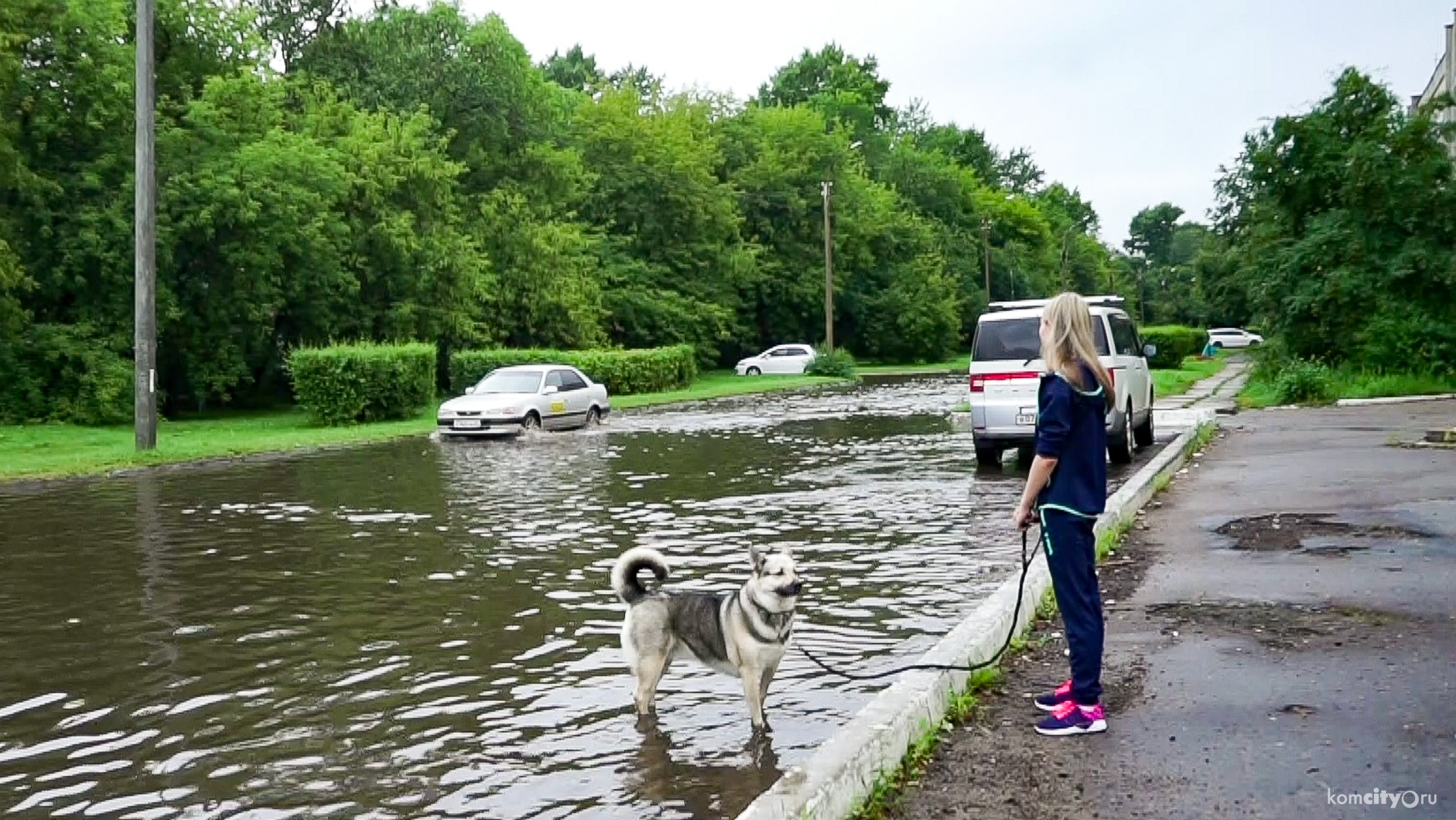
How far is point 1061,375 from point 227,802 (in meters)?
3.94

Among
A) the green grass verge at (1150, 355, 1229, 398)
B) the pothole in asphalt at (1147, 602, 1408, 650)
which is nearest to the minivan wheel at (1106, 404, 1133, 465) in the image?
the pothole in asphalt at (1147, 602, 1408, 650)

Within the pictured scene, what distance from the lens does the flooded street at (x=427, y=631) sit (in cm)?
584

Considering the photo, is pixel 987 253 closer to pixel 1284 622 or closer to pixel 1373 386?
pixel 1373 386

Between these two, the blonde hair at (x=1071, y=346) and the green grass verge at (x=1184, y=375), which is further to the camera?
the green grass verge at (x=1184, y=375)

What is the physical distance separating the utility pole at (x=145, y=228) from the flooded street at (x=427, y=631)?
153 inches

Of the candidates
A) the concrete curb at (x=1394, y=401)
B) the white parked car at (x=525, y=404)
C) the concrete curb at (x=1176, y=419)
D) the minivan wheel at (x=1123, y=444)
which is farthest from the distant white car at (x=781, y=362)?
the minivan wheel at (x=1123, y=444)

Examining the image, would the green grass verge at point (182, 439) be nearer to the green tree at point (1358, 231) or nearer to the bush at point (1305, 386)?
the bush at point (1305, 386)

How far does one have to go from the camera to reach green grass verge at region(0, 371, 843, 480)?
20594 mm

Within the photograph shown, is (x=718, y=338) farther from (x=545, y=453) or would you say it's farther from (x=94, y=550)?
(x=94, y=550)

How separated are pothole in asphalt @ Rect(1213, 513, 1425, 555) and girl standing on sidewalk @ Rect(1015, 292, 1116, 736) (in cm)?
488

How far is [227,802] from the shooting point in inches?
219

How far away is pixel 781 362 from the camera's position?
60.7 meters

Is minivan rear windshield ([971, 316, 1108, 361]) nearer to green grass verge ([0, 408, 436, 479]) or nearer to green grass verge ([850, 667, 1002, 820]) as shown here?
green grass verge ([850, 667, 1002, 820])

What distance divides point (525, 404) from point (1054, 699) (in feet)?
70.9
